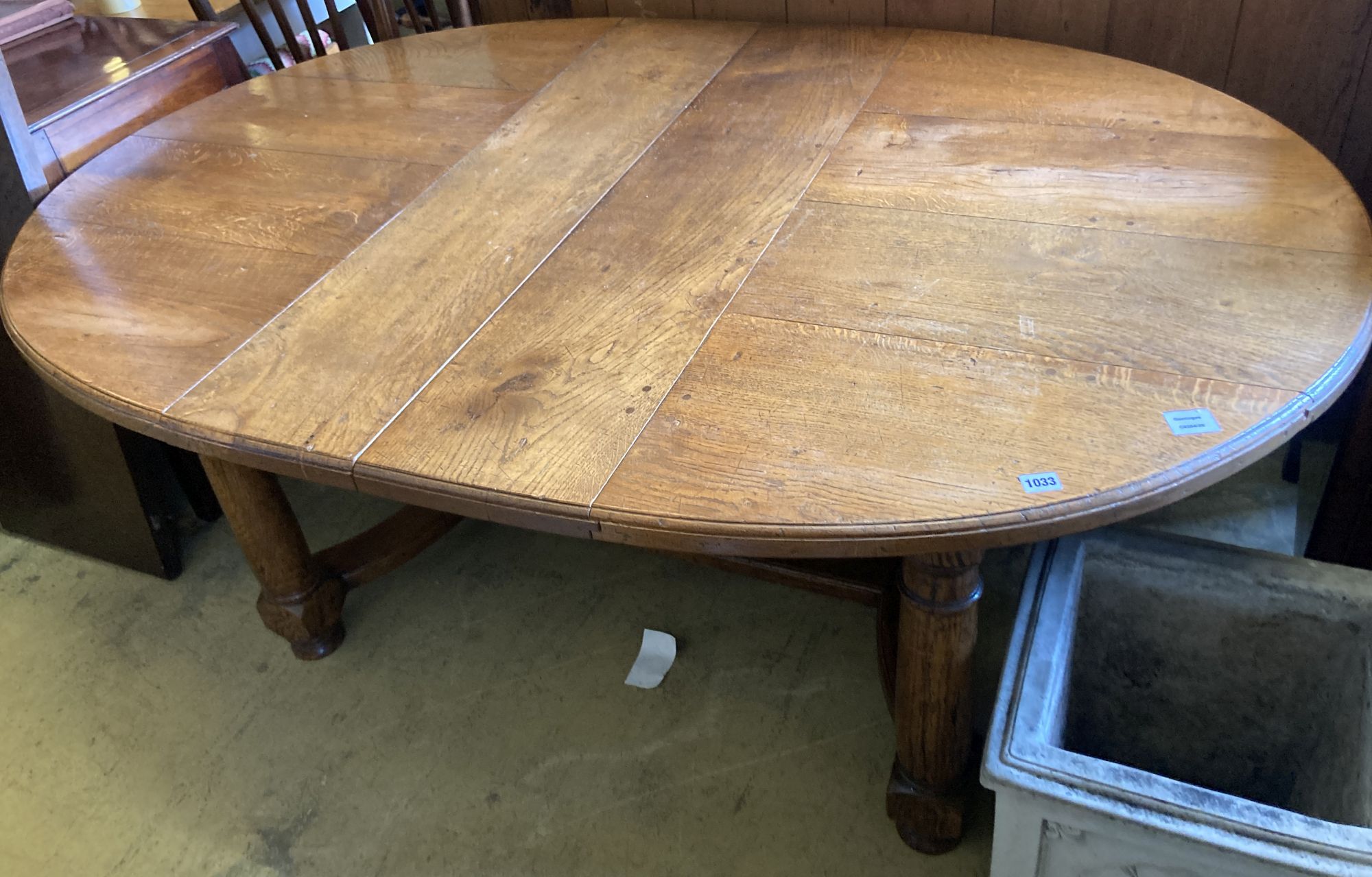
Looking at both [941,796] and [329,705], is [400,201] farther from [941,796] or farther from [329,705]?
[941,796]

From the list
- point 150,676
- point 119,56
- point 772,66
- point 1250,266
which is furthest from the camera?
point 119,56

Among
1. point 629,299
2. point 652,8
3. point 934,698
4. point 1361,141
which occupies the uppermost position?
point 652,8

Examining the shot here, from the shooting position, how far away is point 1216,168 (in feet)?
4.16

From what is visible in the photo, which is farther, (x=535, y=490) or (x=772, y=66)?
(x=772, y=66)

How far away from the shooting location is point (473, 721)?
1.66m

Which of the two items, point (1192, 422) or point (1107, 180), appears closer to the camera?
point (1192, 422)

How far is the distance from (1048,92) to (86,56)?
1716 millimetres

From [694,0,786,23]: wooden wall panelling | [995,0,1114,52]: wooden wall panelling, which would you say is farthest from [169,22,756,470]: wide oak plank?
[995,0,1114,52]: wooden wall panelling

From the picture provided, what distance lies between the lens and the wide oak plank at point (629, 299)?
996 mm

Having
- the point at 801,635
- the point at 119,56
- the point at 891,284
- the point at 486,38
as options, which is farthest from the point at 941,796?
the point at 119,56

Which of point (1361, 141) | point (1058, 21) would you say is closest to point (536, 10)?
point (1058, 21)

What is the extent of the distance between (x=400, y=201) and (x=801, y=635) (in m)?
0.93

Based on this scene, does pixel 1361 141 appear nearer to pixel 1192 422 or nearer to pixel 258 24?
pixel 1192 422

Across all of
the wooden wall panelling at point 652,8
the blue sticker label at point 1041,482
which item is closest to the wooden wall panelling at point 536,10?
the wooden wall panelling at point 652,8
